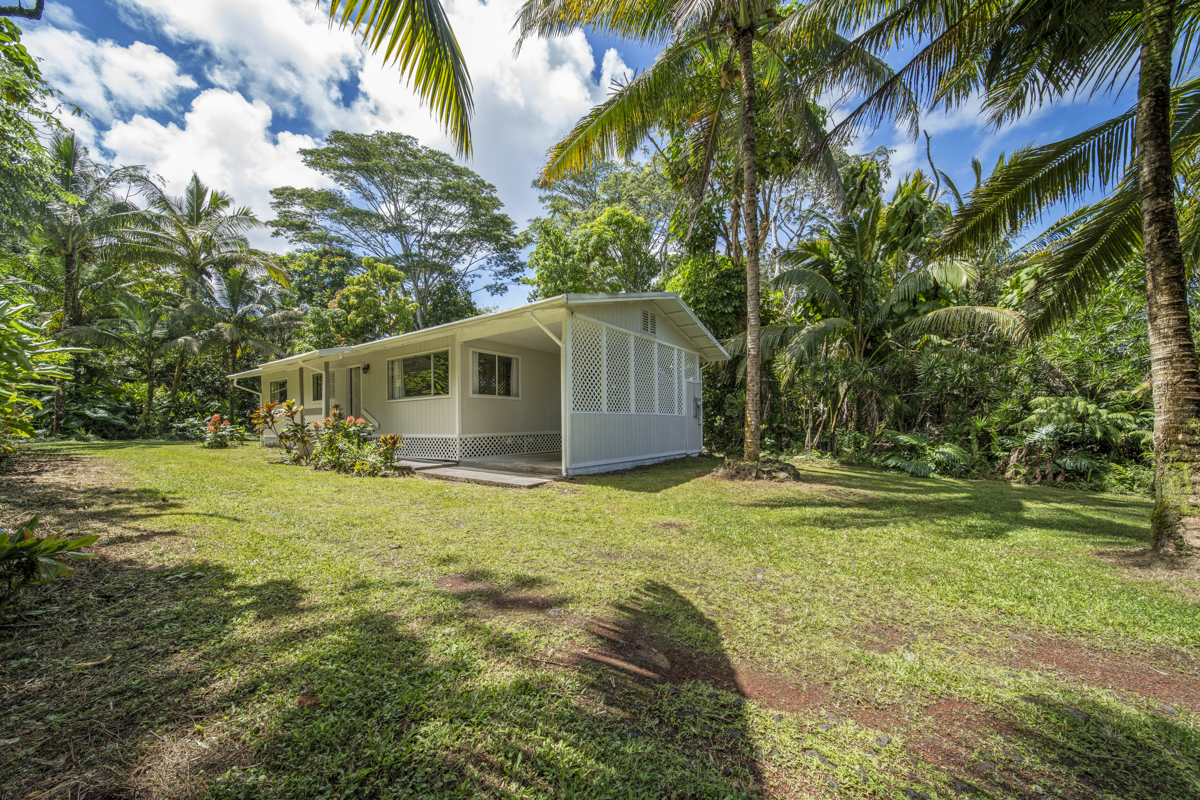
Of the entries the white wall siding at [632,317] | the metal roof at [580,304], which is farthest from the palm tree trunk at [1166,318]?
the white wall siding at [632,317]

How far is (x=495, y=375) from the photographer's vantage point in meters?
11.5

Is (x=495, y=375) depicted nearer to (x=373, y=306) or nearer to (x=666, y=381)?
(x=666, y=381)

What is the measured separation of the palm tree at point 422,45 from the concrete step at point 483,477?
18.5ft

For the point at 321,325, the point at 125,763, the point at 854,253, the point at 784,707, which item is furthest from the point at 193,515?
the point at 321,325

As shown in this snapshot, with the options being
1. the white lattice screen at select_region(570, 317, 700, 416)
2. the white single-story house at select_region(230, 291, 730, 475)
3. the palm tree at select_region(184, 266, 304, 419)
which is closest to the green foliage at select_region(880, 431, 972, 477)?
the white single-story house at select_region(230, 291, 730, 475)

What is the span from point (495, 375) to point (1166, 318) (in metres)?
10.4

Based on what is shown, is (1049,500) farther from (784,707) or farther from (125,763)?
(125,763)

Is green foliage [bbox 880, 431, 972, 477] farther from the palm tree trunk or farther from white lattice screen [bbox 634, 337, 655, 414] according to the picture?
the palm tree trunk

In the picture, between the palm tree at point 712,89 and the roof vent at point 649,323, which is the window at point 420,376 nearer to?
the roof vent at point 649,323

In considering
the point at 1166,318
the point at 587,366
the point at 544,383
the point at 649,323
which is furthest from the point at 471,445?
the point at 1166,318

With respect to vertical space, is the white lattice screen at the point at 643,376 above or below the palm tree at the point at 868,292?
below

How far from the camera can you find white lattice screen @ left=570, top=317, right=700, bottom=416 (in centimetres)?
882

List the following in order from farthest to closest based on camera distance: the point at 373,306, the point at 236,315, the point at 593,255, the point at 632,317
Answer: the point at 373,306 → the point at 236,315 → the point at 593,255 → the point at 632,317

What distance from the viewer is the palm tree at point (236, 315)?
60.6 ft
